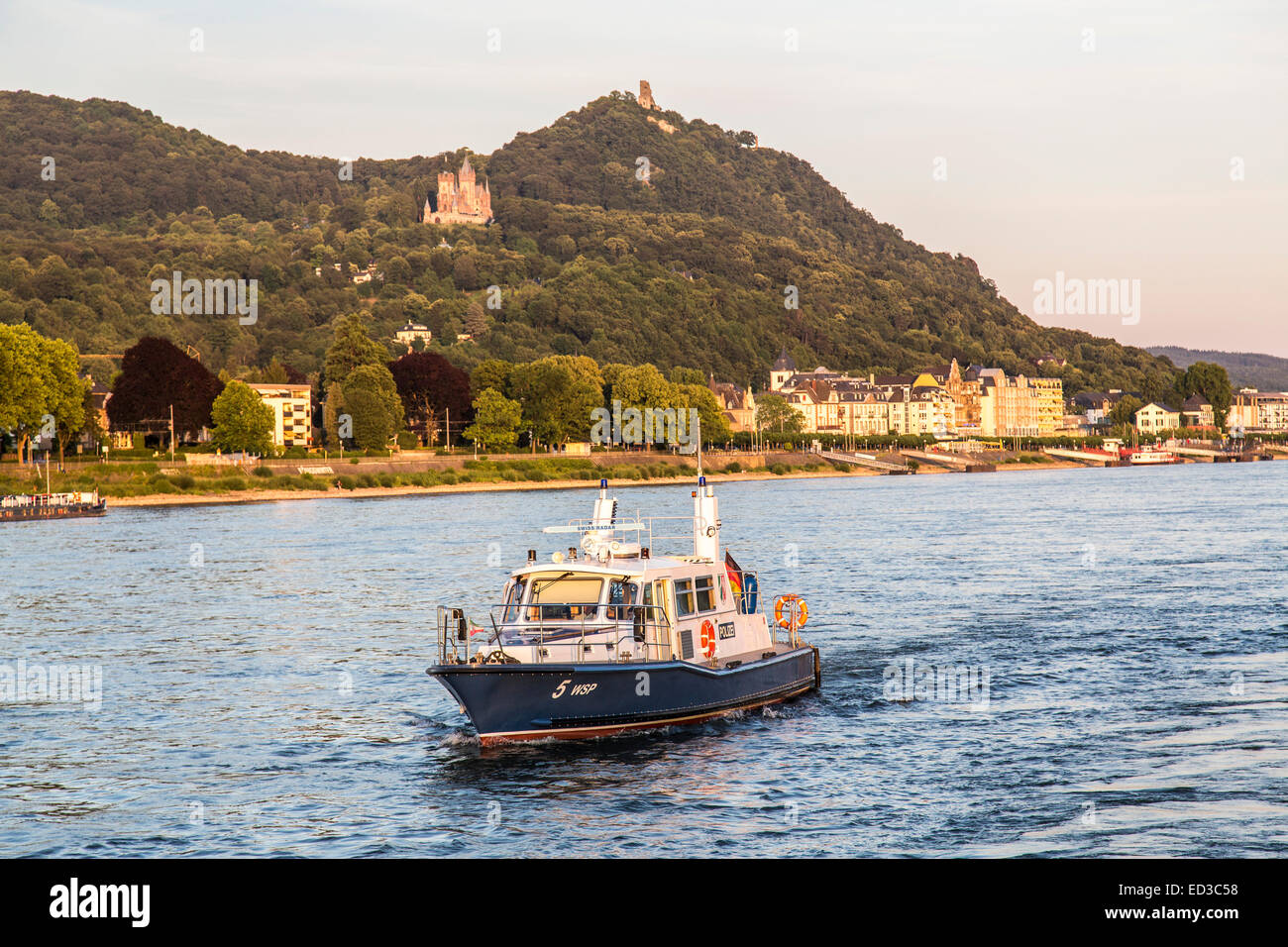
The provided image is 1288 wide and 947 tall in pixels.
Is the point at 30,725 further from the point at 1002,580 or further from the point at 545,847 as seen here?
the point at 1002,580

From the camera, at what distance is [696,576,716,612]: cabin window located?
27.6 metres

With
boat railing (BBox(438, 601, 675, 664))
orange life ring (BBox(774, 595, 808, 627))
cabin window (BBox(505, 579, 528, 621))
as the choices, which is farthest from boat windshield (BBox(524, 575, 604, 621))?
orange life ring (BBox(774, 595, 808, 627))

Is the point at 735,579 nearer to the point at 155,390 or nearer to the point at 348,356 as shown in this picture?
the point at 155,390

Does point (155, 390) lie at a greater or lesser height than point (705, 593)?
greater

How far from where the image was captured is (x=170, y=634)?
42.1 meters

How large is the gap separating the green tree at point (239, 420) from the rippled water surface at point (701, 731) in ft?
246

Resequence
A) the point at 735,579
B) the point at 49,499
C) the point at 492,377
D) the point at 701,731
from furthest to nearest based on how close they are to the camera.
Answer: the point at 492,377 → the point at 49,499 → the point at 735,579 → the point at 701,731

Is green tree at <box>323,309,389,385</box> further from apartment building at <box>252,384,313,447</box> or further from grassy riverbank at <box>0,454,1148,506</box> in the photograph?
grassy riverbank at <box>0,454,1148,506</box>

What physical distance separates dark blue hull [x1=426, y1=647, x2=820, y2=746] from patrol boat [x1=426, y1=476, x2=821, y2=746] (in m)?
0.02

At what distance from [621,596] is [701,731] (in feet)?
10.8

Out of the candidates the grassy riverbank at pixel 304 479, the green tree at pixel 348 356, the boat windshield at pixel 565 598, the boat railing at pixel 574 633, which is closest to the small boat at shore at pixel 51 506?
the grassy riverbank at pixel 304 479

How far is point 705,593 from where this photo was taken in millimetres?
27812

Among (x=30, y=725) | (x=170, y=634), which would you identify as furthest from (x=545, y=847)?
(x=170, y=634)

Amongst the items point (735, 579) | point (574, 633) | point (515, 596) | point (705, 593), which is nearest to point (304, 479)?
point (735, 579)
